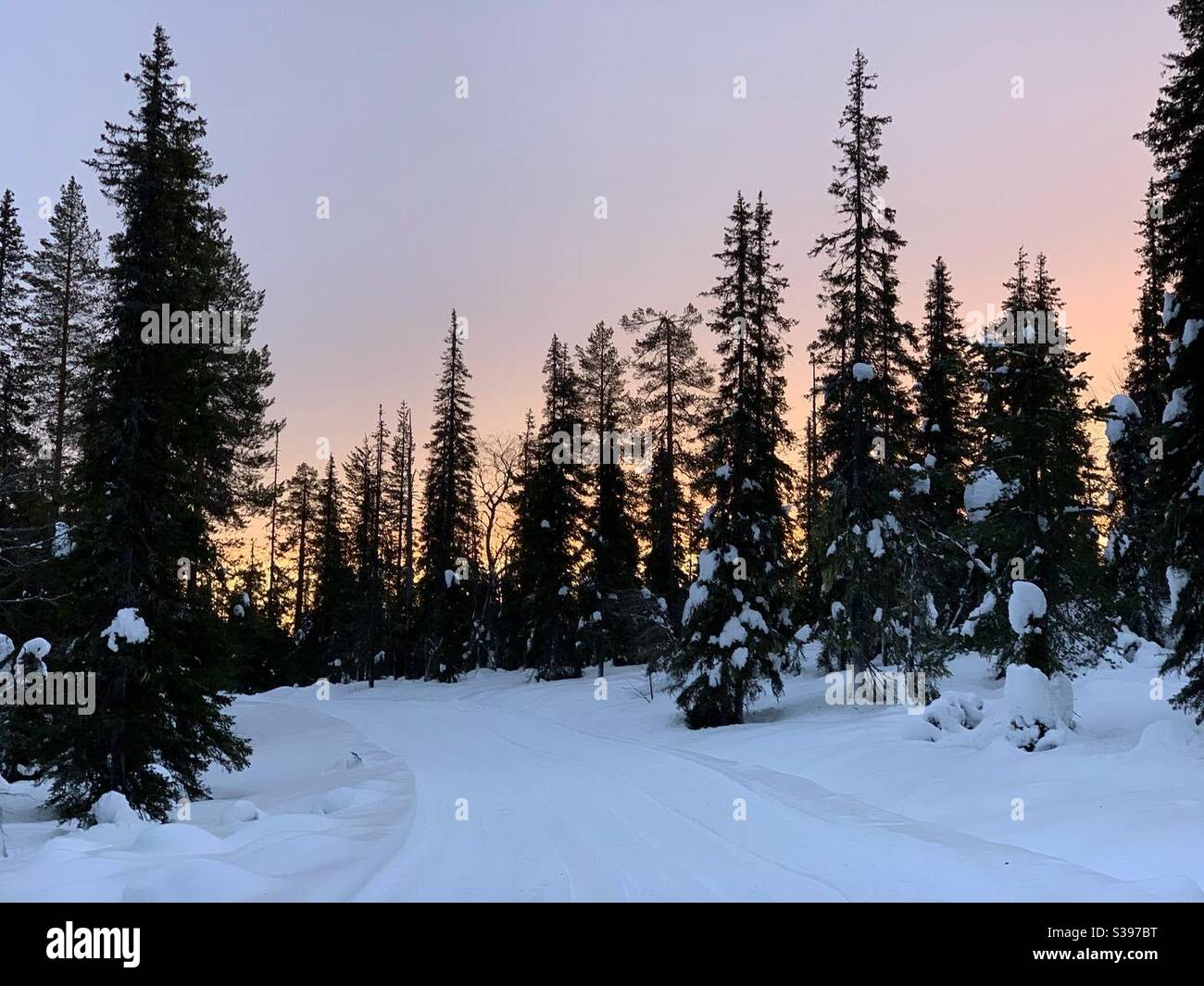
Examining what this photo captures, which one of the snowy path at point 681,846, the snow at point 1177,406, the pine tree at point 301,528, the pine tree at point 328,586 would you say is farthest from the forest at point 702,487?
the pine tree at point 301,528

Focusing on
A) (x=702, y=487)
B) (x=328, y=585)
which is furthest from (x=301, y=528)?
(x=702, y=487)

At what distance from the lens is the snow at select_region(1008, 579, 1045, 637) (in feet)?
44.3

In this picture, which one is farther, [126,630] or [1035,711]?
[126,630]

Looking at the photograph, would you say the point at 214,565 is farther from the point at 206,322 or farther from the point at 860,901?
the point at 860,901

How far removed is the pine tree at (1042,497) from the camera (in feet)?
45.5

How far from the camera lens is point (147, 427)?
1440cm

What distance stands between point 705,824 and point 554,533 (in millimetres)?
28178

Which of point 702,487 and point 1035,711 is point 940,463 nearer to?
point 702,487

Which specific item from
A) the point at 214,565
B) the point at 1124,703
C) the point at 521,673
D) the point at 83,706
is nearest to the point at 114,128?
the point at 214,565

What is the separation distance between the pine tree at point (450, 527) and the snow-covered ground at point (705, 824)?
26.5m

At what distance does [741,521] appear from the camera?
816 inches

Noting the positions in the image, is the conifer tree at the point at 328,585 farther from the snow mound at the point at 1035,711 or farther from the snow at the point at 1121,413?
the snow mound at the point at 1035,711

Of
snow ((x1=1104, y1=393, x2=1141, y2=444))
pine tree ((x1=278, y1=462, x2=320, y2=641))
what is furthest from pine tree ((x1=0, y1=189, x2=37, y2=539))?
pine tree ((x1=278, y1=462, x2=320, y2=641))
